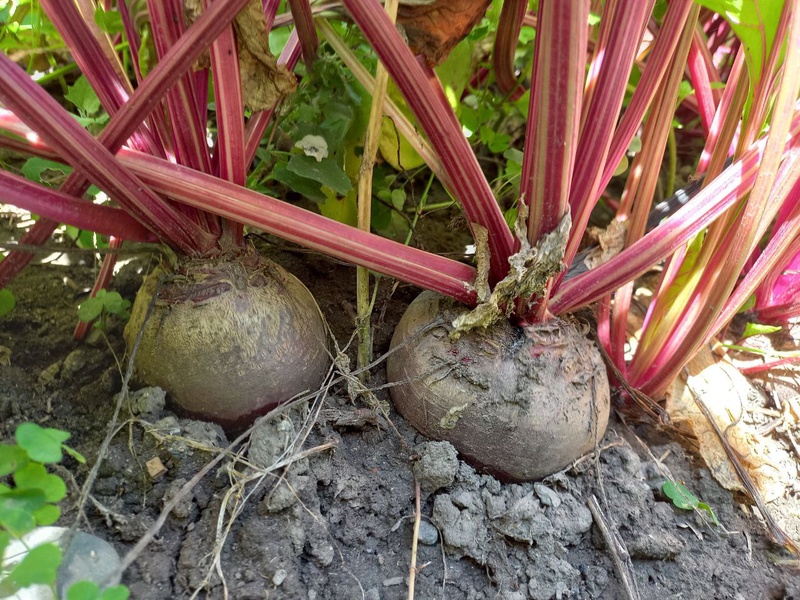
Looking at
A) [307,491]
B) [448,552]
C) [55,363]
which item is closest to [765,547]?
[448,552]

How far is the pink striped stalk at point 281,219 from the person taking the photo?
0.85 m

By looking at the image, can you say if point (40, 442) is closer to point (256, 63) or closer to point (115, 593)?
point (115, 593)

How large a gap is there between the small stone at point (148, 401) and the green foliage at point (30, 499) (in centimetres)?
28

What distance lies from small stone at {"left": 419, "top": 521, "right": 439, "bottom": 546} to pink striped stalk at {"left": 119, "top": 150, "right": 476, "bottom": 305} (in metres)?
0.44

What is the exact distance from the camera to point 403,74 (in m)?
0.79

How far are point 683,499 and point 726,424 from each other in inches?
10.8

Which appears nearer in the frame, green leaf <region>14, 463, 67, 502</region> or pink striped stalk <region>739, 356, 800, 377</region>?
green leaf <region>14, 463, 67, 502</region>

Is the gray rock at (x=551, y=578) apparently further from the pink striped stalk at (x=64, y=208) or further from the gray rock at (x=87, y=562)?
the pink striped stalk at (x=64, y=208)

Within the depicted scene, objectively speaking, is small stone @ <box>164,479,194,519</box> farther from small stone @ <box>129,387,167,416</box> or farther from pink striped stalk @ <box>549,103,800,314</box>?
pink striped stalk @ <box>549,103,800,314</box>

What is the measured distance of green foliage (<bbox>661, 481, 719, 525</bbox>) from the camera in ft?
3.44

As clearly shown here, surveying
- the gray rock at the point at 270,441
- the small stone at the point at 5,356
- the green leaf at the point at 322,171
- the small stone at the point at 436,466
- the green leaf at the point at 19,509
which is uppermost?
the green leaf at the point at 322,171

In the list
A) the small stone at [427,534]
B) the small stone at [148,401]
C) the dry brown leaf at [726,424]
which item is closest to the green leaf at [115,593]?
the small stone at [148,401]

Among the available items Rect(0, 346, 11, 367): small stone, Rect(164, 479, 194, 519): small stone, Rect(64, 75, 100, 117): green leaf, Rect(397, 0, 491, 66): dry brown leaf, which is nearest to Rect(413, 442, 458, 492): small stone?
Rect(164, 479, 194, 519): small stone

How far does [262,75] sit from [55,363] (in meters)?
0.72
